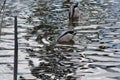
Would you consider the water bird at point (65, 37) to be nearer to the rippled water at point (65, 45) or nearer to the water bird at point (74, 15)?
the rippled water at point (65, 45)

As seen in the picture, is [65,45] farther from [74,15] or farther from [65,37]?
[74,15]

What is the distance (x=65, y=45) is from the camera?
1806 cm

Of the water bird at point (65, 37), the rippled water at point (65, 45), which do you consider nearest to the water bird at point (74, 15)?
the rippled water at point (65, 45)

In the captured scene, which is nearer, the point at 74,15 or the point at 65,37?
the point at 65,37

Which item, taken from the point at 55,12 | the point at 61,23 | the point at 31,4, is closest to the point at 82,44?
the point at 61,23

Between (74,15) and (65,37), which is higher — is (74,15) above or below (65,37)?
above

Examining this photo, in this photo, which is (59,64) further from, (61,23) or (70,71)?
(61,23)

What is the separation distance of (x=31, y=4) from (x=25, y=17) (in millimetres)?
7031

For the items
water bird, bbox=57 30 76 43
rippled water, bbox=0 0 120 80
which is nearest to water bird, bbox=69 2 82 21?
rippled water, bbox=0 0 120 80

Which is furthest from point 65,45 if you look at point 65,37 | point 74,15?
point 74,15

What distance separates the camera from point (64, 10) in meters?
28.0

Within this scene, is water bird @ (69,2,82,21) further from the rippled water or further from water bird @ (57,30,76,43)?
water bird @ (57,30,76,43)

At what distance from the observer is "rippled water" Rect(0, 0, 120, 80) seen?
13562 millimetres

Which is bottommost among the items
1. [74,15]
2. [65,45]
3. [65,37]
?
[65,45]
